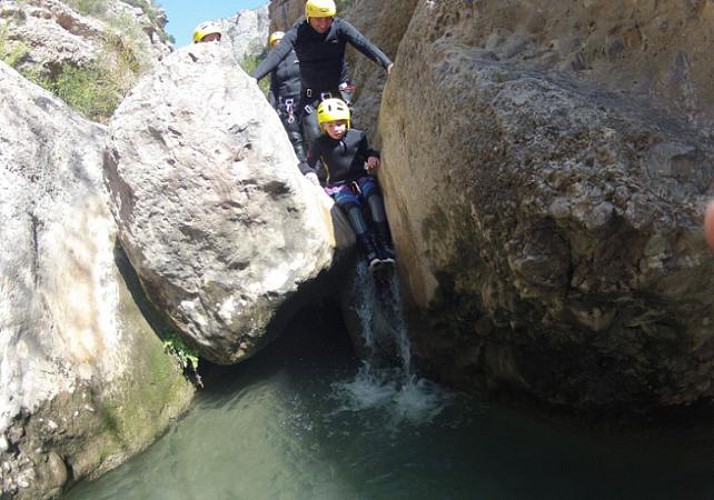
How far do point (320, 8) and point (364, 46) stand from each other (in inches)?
22.4

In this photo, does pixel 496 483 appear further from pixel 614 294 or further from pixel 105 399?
pixel 105 399

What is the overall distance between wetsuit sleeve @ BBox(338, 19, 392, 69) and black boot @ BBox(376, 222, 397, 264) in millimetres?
1599

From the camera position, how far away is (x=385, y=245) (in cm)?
538

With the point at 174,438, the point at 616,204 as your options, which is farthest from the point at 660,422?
the point at 174,438

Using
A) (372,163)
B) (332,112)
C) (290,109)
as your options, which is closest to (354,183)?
(372,163)

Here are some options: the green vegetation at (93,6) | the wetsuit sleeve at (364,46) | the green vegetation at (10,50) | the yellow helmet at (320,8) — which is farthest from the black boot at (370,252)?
the green vegetation at (93,6)

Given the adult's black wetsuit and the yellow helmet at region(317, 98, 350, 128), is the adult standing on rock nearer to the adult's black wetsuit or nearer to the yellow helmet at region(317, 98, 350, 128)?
the adult's black wetsuit

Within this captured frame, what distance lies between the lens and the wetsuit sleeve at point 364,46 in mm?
5759

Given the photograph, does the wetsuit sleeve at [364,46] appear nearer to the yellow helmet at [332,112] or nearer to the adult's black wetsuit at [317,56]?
the adult's black wetsuit at [317,56]

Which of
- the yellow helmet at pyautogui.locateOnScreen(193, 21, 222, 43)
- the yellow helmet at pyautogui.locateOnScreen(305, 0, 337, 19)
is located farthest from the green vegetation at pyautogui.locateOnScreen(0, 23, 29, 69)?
the yellow helmet at pyautogui.locateOnScreen(305, 0, 337, 19)

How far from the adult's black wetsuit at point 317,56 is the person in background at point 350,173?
1.61 feet

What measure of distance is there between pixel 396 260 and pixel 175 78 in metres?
2.41

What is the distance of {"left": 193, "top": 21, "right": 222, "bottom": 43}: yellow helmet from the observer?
6798 mm

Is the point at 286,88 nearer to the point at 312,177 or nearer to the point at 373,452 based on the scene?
the point at 312,177
